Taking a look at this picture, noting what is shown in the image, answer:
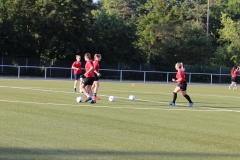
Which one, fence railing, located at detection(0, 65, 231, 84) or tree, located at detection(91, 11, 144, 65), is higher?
tree, located at detection(91, 11, 144, 65)

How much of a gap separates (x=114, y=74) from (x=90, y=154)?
1825 inches

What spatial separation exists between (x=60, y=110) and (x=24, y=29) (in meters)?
44.0

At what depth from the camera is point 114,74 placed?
54.7m

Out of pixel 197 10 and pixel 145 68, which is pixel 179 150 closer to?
pixel 145 68

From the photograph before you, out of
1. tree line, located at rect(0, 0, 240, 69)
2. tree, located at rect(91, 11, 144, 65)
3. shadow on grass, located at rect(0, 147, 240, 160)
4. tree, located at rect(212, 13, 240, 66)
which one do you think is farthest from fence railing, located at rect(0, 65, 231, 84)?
shadow on grass, located at rect(0, 147, 240, 160)

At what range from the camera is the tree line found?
5600 cm

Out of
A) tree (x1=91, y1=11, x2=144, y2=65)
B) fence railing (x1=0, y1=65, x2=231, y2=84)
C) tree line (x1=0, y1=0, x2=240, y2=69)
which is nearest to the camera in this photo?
fence railing (x1=0, y1=65, x2=231, y2=84)

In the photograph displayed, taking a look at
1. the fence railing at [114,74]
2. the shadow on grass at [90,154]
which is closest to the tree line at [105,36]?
the fence railing at [114,74]

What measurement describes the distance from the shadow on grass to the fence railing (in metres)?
39.3

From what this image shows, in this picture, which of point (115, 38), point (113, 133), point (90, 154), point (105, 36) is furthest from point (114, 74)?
point (90, 154)

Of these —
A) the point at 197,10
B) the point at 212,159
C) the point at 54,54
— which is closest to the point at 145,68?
the point at 54,54

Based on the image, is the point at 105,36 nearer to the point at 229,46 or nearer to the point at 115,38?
the point at 115,38

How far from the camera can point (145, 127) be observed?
12.0 m

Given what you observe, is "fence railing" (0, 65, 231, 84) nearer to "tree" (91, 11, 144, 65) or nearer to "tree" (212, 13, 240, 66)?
"tree" (91, 11, 144, 65)
